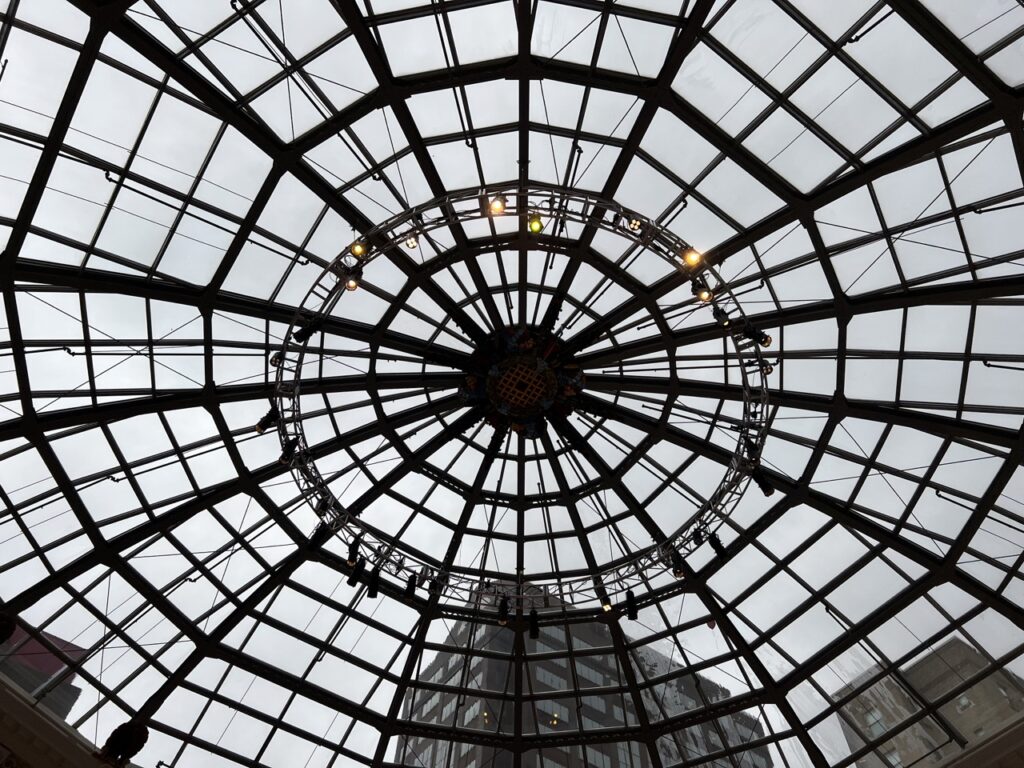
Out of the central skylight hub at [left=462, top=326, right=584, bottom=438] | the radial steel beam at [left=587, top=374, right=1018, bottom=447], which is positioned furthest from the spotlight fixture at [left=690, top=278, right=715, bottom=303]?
the central skylight hub at [left=462, top=326, right=584, bottom=438]

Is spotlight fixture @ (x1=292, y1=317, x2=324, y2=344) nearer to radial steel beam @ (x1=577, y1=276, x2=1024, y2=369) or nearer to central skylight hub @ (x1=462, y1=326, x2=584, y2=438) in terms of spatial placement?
central skylight hub @ (x1=462, y1=326, x2=584, y2=438)

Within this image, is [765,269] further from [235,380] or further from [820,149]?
[235,380]

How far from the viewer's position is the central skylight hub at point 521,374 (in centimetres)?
2456

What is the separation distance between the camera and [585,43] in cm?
1844

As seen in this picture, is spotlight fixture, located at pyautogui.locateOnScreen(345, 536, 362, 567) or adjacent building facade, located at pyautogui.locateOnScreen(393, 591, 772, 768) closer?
spotlight fixture, located at pyautogui.locateOnScreen(345, 536, 362, 567)

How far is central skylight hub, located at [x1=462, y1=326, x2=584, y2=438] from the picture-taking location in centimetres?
2456

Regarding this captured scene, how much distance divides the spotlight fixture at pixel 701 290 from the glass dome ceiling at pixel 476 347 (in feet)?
6.04

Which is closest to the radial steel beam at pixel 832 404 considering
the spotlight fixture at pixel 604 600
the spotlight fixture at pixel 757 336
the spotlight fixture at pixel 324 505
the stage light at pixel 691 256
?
the spotlight fixture at pixel 757 336

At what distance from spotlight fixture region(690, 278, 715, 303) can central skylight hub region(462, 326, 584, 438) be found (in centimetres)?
510

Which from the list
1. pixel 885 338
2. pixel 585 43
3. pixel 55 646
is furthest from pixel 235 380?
pixel 885 338

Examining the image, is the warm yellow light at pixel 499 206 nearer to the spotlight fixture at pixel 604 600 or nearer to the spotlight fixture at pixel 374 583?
the spotlight fixture at pixel 374 583

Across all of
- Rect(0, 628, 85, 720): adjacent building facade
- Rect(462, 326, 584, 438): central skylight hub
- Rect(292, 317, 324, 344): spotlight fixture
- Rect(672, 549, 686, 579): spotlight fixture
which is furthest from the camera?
Rect(462, 326, 584, 438): central skylight hub

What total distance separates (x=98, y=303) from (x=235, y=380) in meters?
4.71

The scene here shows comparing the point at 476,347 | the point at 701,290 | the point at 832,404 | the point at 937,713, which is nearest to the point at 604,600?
the point at 476,347
